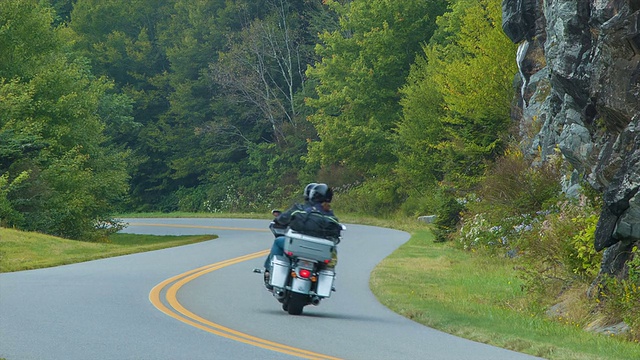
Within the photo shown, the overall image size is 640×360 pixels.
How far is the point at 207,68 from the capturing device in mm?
76812

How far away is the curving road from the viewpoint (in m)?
11.1

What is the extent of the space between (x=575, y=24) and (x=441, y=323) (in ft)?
21.3

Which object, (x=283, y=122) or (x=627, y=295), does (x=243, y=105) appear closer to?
(x=283, y=122)

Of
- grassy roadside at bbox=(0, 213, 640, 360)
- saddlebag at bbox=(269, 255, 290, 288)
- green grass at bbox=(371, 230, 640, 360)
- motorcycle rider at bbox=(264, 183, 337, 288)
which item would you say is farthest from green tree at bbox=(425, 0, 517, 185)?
saddlebag at bbox=(269, 255, 290, 288)

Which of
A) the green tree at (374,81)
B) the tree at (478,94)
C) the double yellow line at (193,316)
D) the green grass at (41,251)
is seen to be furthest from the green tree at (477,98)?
the double yellow line at (193,316)

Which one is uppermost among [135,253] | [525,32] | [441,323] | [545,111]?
[525,32]

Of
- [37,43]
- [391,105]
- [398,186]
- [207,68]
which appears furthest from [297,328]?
[207,68]

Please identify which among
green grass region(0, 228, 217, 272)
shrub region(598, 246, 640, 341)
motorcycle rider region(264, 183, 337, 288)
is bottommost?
green grass region(0, 228, 217, 272)

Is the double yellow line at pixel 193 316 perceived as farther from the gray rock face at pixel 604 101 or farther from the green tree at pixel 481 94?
the green tree at pixel 481 94

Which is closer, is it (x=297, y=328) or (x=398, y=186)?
(x=297, y=328)

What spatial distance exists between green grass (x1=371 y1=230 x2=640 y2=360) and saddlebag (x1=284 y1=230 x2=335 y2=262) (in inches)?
69.4

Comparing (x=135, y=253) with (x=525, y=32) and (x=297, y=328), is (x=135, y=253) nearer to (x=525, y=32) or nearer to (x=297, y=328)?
(x=525, y=32)

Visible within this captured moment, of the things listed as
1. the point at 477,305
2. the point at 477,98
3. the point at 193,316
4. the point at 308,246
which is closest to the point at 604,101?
the point at 477,305

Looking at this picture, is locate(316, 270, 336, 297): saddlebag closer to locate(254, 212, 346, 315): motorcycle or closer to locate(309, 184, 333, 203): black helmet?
locate(254, 212, 346, 315): motorcycle
